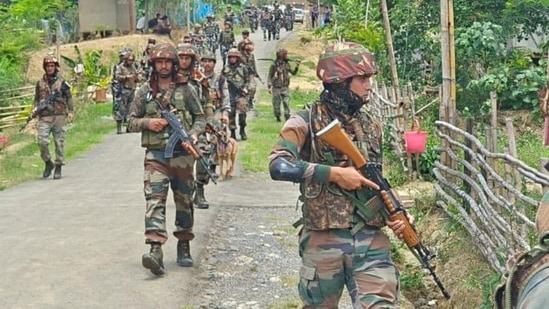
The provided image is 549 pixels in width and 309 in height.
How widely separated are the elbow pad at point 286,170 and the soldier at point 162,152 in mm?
2883

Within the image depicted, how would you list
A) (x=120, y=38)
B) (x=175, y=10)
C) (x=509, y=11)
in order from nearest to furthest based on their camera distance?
(x=509, y=11), (x=120, y=38), (x=175, y=10)

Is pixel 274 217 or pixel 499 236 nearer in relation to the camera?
pixel 499 236

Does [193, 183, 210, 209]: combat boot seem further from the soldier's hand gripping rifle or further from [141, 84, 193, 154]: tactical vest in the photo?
the soldier's hand gripping rifle

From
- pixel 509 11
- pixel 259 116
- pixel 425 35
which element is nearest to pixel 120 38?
pixel 259 116

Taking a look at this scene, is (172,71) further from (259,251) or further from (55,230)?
(55,230)

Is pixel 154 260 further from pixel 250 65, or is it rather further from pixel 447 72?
pixel 250 65

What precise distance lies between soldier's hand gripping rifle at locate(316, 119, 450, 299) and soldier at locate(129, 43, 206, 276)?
2961mm

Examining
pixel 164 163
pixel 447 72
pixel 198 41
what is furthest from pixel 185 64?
pixel 198 41

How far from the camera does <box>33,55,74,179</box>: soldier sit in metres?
13.2

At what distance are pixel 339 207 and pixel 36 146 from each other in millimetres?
14880

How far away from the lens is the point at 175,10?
144 feet

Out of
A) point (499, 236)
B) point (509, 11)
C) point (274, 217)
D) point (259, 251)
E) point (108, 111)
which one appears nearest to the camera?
point (499, 236)

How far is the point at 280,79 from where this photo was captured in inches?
782

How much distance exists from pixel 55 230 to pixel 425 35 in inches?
407
